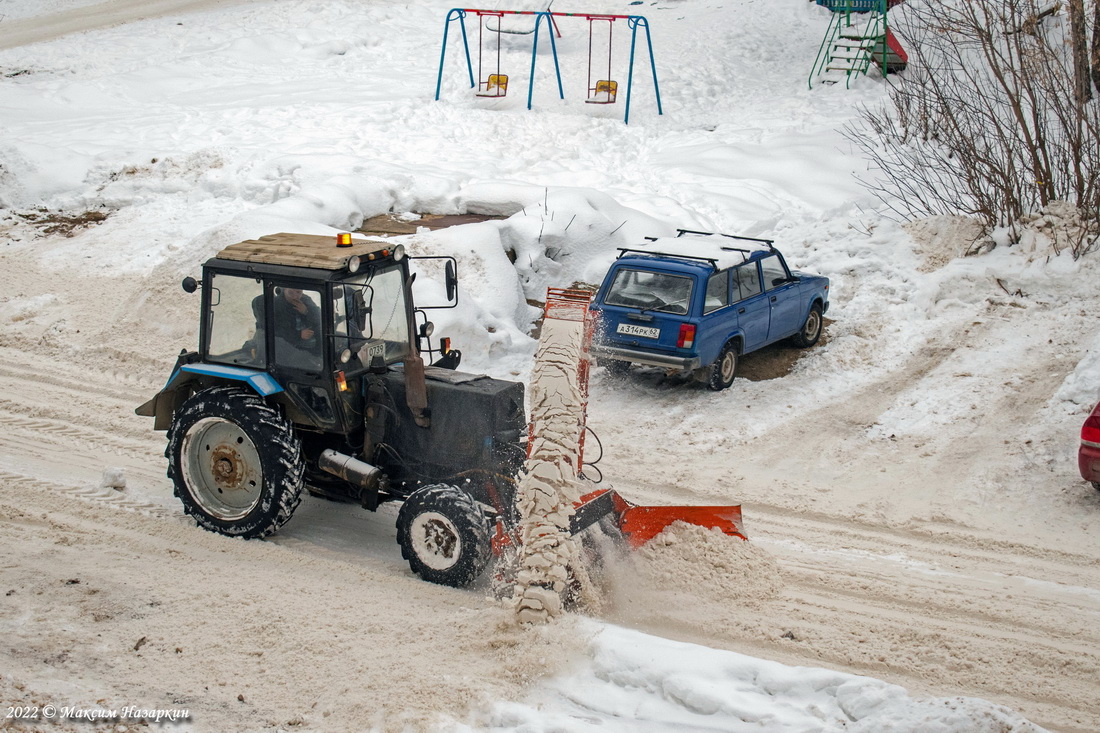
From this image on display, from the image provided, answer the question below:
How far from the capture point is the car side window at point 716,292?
10898 millimetres

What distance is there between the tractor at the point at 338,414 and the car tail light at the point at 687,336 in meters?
3.68

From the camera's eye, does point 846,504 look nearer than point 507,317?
Yes

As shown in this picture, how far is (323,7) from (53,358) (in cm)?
1483

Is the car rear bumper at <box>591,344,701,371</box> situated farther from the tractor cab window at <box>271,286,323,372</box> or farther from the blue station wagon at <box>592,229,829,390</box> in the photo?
the tractor cab window at <box>271,286,323,372</box>

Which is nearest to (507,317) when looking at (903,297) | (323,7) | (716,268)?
(716,268)

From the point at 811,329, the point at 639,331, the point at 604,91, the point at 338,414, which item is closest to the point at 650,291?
the point at 639,331

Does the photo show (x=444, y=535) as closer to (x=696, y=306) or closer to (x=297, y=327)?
(x=297, y=327)

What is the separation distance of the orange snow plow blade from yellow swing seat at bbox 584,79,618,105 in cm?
1332

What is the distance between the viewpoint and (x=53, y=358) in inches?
448

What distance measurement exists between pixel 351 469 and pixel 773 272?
6.59m

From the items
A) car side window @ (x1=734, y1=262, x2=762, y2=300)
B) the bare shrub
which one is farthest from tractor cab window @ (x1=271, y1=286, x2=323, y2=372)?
the bare shrub

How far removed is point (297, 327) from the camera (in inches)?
282

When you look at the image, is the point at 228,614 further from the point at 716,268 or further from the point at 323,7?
the point at 323,7

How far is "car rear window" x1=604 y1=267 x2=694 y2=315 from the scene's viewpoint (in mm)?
10867
